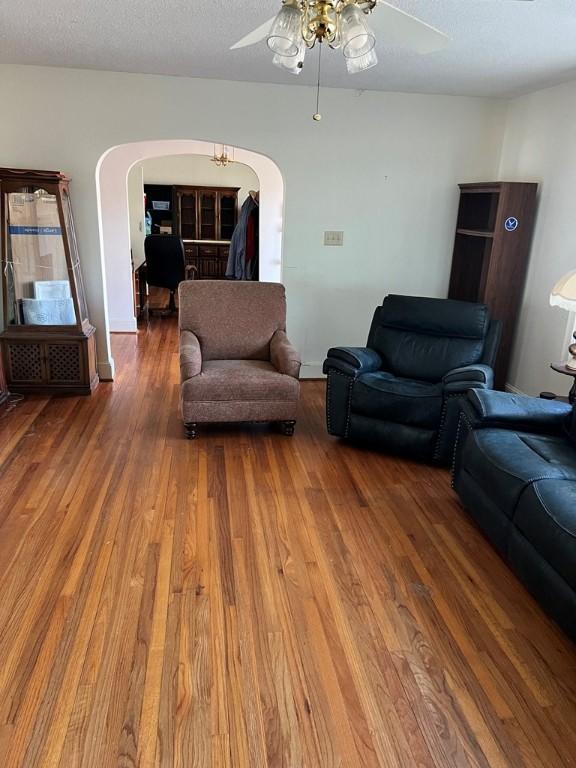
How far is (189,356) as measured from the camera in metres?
3.51

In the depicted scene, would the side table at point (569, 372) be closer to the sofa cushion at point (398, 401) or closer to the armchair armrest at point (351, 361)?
the sofa cushion at point (398, 401)

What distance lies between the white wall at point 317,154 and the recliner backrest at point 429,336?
0.87 meters

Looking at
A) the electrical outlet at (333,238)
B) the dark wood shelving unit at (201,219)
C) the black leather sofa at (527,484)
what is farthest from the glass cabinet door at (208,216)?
the black leather sofa at (527,484)

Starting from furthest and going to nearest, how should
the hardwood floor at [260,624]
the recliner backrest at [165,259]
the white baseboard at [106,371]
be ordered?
the recliner backrest at [165,259] → the white baseboard at [106,371] → the hardwood floor at [260,624]

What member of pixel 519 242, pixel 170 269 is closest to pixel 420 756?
pixel 519 242

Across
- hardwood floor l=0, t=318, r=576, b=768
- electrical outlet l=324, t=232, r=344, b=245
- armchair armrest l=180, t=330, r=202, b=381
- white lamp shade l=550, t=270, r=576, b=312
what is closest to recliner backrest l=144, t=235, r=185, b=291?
electrical outlet l=324, t=232, r=344, b=245

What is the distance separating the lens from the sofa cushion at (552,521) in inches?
74.8

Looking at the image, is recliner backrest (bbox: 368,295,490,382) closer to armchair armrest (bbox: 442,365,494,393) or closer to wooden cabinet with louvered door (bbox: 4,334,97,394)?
armchair armrest (bbox: 442,365,494,393)

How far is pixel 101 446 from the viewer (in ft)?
11.1

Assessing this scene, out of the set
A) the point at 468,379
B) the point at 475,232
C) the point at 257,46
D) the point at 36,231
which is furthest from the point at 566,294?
the point at 36,231

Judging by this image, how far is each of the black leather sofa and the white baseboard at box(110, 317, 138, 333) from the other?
4.50 meters

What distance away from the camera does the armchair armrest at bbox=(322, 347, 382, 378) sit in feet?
11.3

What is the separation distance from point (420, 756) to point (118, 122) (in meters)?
4.18

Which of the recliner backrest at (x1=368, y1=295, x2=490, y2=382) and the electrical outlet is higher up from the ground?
the electrical outlet
